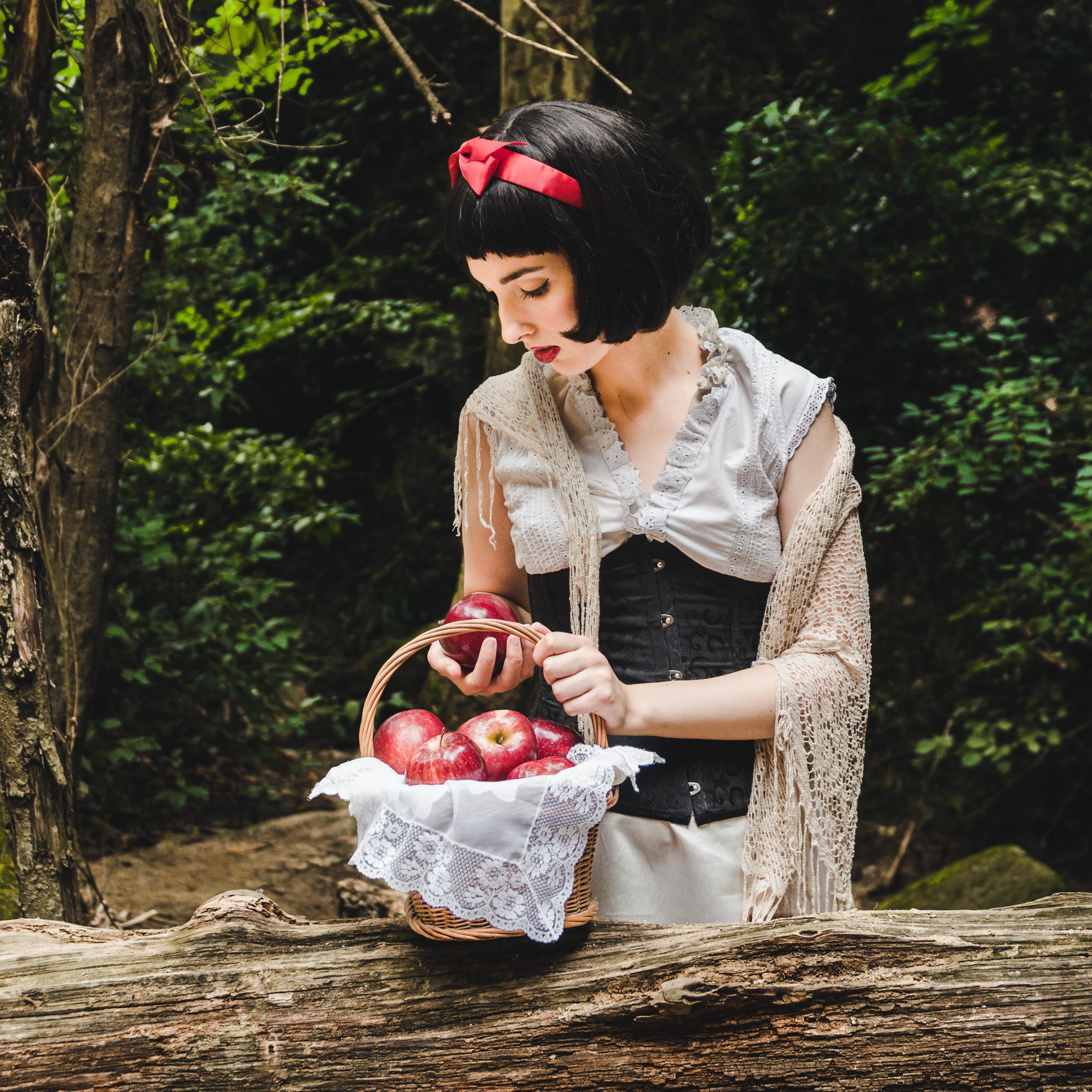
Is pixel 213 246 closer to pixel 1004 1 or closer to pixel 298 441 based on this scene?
pixel 298 441

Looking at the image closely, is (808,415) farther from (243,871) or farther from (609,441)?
(243,871)

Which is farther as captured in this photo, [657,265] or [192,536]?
[192,536]

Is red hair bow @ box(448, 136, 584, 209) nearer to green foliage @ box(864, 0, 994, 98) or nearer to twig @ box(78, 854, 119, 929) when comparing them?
twig @ box(78, 854, 119, 929)

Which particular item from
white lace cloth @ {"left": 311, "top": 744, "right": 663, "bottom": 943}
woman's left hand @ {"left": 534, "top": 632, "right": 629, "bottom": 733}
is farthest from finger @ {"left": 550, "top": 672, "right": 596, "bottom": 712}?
white lace cloth @ {"left": 311, "top": 744, "right": 663, "bottom": 943}

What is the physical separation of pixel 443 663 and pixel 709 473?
0.48 meters

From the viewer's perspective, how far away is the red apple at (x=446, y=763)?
1222 mm

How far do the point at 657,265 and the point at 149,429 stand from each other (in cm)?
359

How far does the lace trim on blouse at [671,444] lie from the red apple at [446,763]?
43cm

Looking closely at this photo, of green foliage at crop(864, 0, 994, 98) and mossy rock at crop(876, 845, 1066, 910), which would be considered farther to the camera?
green foliage at crop(864, 0, 994, 98)

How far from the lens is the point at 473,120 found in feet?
18.3

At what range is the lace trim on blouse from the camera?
1.47 meters

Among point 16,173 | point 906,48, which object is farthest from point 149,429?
point 906,48

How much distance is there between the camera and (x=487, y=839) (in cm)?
114

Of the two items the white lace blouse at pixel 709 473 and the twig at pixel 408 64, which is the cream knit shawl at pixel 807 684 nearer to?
the white lace blouse at pixel 709 473
